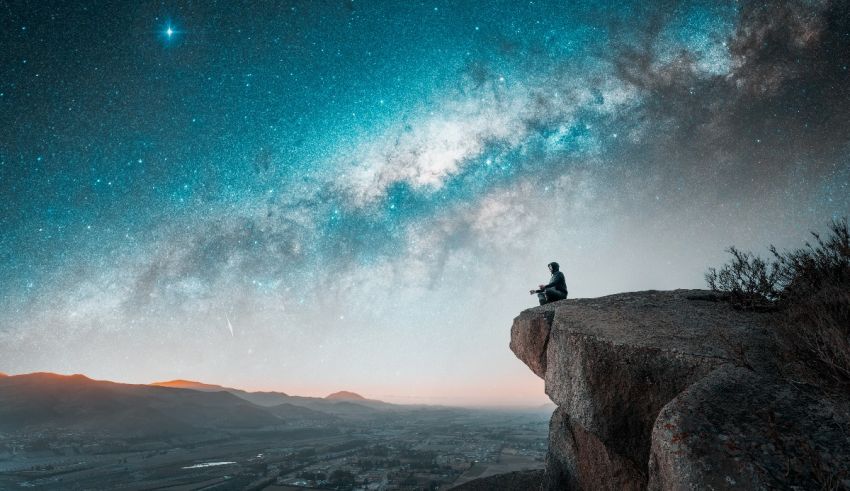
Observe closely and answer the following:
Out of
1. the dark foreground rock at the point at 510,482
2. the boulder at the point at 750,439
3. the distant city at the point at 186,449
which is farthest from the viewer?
the distant city at the point at 186,449

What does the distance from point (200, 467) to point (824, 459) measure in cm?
10113

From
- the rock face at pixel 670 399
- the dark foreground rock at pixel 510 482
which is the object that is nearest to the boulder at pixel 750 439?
the rock face at pixel 670 399

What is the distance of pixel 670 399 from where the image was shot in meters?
6.03

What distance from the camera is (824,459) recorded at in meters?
3.38

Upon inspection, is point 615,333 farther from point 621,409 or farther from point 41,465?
point 41,465

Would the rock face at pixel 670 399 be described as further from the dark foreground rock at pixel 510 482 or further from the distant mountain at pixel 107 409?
the distant mountain at pixel 107 409

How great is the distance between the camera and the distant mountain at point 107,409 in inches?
4341

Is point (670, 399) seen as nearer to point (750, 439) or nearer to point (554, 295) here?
point (750, 439)

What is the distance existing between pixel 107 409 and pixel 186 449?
153 feet

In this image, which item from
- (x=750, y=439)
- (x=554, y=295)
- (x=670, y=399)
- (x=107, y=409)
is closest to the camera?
(x=750, y=439)

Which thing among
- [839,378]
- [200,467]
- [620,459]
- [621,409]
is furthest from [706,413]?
[200,467]

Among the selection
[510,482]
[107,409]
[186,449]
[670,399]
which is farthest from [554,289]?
[107,409]

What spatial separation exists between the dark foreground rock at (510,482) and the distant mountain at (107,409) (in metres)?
140

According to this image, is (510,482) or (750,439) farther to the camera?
(510,482)
